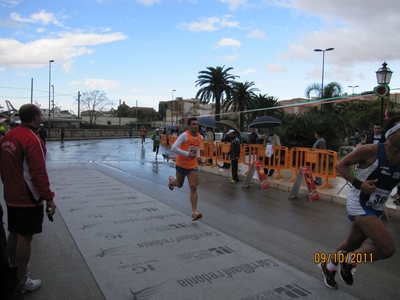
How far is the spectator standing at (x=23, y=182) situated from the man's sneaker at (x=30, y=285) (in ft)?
0.40

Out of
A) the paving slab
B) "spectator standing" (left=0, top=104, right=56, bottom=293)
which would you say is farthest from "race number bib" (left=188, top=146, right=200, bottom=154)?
"spectator standing" (left=0, top=104, right=56, bottom=293)

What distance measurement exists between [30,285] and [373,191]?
11.6 feet

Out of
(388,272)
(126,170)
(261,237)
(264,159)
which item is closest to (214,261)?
(261,237)

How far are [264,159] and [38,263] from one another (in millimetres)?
9156

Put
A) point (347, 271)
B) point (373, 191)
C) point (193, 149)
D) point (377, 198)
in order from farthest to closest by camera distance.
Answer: point (193, 149) < point (347, 271) < point (377, 198) < point (373, 191)

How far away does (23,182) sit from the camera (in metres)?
3.42

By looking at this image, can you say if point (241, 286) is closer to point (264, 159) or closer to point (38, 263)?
point (38, 263)

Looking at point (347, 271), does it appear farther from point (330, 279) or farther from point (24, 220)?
point (24, 220)

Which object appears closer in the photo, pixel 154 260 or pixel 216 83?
pixel 154 260

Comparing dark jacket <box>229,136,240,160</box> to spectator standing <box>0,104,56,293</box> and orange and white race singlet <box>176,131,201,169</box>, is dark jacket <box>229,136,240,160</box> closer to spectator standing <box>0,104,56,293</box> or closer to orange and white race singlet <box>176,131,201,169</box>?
orange and white race singlet <box>176,131,201,169</box>

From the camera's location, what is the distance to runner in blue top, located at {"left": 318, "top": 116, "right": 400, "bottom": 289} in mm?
3242

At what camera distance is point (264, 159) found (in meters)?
12.3

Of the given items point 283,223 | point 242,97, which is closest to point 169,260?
point 283,223
